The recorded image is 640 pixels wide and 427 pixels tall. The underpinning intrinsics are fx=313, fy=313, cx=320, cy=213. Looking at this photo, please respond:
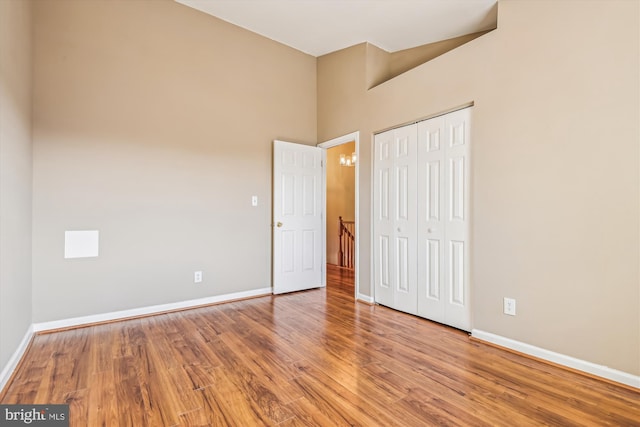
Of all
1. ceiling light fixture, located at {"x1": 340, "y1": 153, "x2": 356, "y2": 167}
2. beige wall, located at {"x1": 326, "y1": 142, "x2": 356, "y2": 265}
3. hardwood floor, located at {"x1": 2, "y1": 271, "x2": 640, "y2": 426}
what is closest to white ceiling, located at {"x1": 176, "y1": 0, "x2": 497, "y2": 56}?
ceiling light fixture, located at {"x1": 340, "y1": 153, "x2": 356, "y2": 167}

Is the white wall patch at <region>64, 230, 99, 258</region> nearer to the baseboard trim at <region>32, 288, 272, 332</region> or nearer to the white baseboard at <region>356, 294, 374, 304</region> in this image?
the baseboard trim at <region>32, 288, 272, 332</region>

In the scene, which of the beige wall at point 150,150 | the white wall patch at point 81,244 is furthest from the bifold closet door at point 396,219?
the white wall patch at point 81,244

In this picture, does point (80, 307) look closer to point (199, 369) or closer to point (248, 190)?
point (199, 369)

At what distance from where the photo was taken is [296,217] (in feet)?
14.8

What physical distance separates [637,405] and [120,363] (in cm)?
335

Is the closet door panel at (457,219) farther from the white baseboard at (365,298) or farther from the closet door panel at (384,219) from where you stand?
the white baseboard at (365,298)

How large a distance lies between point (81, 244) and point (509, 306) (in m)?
3.94

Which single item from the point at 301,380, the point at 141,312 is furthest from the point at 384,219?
the point at 141,312

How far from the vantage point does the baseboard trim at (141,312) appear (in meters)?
2.95

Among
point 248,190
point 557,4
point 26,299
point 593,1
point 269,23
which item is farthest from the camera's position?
point 248,190

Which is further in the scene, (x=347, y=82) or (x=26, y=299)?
(x=347, y=82)

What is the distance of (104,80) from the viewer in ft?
10.4

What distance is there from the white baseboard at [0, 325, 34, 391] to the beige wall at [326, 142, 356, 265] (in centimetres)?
496

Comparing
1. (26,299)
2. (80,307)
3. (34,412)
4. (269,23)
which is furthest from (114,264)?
(269,23)
